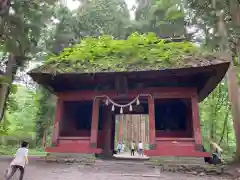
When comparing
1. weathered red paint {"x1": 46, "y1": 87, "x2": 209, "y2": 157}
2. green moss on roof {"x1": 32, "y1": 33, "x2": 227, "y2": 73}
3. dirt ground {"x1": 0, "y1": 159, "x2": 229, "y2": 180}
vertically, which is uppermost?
green moss on roof {"x1": 32, "y1": 33, "x2": 227, "y2": 73}

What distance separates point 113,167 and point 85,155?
1.70 m

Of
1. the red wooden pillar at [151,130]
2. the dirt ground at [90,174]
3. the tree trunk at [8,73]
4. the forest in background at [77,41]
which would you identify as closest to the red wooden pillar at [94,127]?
the dirt ground at [90,174]

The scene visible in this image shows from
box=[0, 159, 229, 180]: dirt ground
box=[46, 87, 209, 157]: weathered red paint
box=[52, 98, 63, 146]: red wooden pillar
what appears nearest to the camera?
box=[0, 159, 229, 180]: dirt ground

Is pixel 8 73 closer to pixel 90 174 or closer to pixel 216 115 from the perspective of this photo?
pixel 90 174

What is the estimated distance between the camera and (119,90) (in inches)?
424

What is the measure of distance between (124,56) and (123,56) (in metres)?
0.04

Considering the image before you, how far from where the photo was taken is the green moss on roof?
31.6ft

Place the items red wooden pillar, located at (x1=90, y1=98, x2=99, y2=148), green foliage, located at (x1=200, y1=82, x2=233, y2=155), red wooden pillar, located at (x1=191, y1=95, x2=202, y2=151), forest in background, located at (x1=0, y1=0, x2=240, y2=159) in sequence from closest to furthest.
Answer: red wooden pillar, located at (x1=191, y1=95, x2=202, y2=151) → red wooden pillar, located at (x1=90, y1=98, x2=99, y2=148) → forest in background, located at (x1=0, y1=0, x2=240, y2=159) → green foliage, located at (x1=200, y1=82, x2=233, y2=155)

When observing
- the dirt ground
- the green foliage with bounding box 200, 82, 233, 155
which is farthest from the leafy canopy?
the green foliage with bounding box 200, 82, 233, 155

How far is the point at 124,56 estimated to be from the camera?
10500 millimetres

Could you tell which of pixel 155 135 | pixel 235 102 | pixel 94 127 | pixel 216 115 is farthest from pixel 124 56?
pixel 216 115

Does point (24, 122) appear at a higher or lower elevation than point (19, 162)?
higher

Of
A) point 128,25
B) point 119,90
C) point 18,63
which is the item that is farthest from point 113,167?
point 128,25

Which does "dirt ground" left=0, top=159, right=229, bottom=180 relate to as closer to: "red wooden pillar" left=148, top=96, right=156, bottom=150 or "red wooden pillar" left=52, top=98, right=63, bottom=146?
"red wooden pillar" left=148, top=96, right=156, bottom=150
